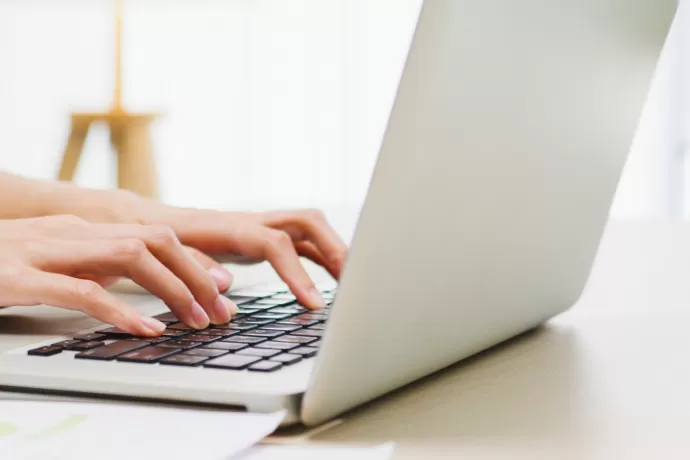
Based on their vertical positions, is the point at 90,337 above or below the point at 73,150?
above

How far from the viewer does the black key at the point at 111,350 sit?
426mm

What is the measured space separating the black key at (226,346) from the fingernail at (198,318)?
69 millimetres

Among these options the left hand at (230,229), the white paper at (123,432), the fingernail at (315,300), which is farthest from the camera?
the left hand at (230,229)

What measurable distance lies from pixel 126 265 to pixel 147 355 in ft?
0.46

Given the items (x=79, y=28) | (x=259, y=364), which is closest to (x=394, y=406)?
(x=259, y=364)

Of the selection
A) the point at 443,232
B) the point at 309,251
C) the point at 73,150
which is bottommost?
the point at 73,150

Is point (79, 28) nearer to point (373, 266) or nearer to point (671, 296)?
point (671, 296)

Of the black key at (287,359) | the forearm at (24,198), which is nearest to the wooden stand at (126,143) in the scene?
the forearm at (24,198)

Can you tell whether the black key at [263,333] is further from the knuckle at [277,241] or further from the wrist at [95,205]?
the wrist at [95,205]

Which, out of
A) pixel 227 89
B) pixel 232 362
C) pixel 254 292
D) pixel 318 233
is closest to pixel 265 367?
pixel 232 362

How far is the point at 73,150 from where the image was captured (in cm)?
299

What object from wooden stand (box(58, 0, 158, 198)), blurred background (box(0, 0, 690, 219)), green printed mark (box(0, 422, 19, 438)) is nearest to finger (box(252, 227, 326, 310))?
green printed mark (box(0, 422, 19, 438))

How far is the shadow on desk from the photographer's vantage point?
360 mm

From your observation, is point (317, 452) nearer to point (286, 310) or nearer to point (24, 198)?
point (286, 310)
